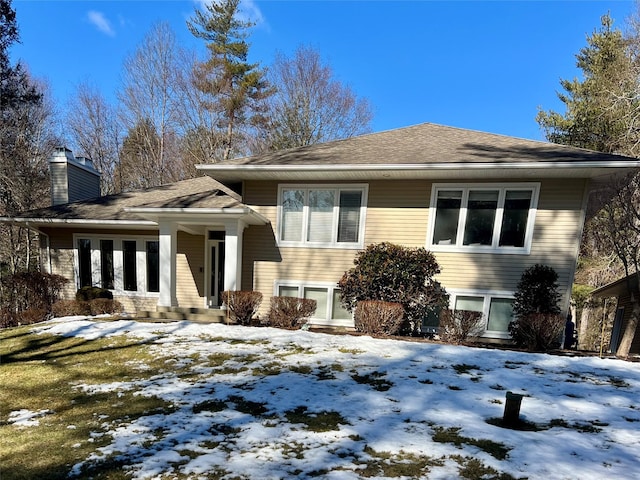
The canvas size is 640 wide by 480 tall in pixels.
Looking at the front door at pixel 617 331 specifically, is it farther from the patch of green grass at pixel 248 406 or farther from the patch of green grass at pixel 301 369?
the patch of green grass at pixel 248 406

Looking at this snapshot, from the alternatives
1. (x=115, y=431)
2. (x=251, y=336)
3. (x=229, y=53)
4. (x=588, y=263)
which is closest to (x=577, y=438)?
(x=115, y=431)

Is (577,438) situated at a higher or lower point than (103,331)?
higher

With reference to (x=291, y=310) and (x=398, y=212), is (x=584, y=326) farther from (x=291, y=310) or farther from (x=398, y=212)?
(x=291, y=310)

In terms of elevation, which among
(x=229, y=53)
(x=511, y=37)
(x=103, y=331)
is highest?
(x=229, y=53)

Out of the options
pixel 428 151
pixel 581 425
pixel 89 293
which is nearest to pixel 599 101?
pixel 428 151

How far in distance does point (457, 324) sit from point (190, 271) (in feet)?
24.8

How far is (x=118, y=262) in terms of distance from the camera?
9789mm

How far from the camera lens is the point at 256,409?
3.11 m

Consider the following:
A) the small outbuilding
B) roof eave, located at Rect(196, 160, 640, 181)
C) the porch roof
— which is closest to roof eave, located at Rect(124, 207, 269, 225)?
the porch roof

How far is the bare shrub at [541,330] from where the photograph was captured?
5.92 m

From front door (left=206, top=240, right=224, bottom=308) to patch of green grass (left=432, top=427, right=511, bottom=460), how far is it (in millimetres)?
7943

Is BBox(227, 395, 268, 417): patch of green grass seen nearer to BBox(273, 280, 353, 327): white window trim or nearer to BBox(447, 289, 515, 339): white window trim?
BBox(273, 280, 353, 327): white window trim

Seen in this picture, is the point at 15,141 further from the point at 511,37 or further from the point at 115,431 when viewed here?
the point at 511,37

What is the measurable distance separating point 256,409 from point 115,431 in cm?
122
